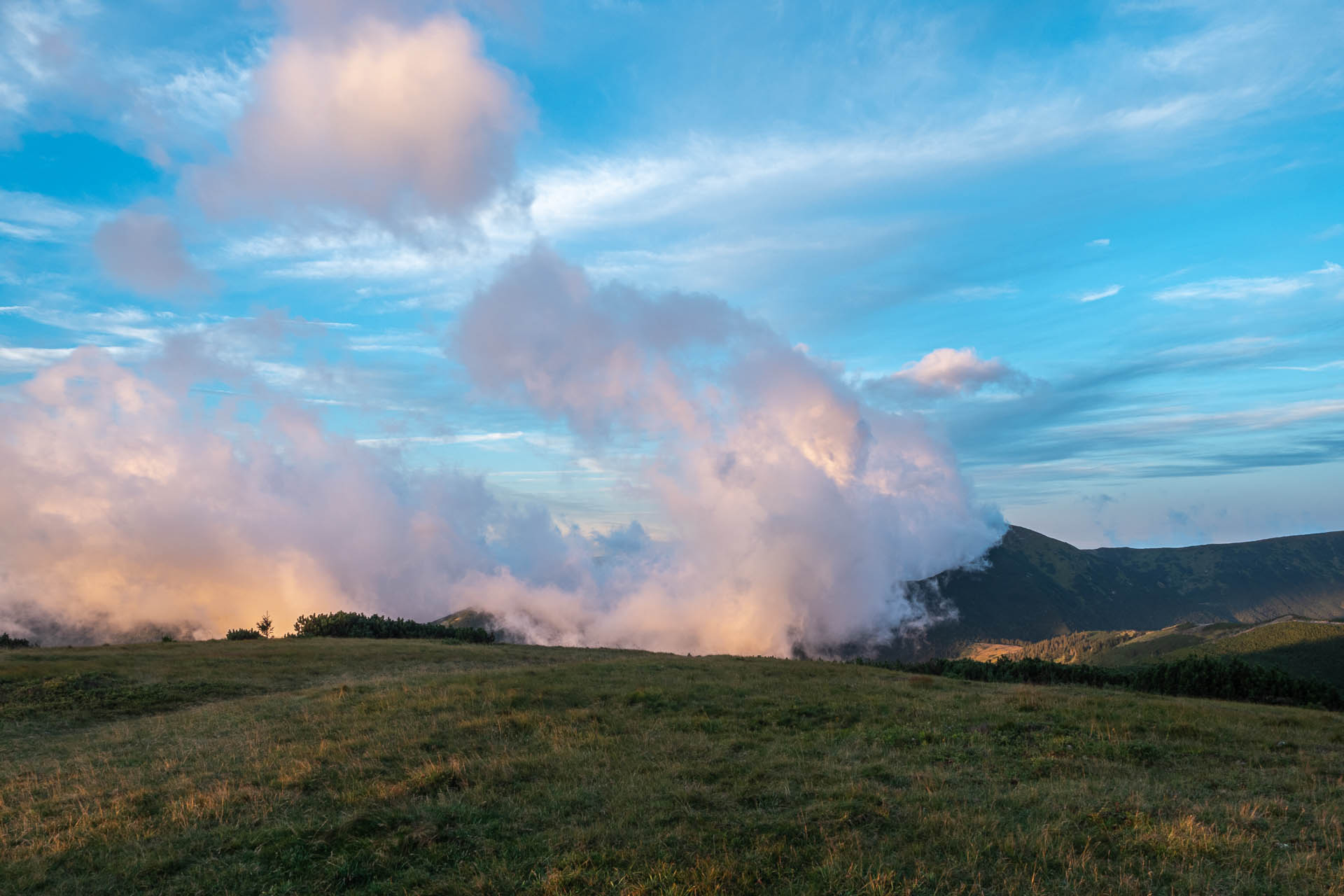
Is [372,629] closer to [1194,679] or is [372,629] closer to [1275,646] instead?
A: [1194,679]

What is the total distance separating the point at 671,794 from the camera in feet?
42.3

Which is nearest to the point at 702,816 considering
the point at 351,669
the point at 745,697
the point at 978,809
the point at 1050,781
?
the point at 978,809

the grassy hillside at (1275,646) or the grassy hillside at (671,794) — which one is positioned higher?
the grassy hillside at (671,794)

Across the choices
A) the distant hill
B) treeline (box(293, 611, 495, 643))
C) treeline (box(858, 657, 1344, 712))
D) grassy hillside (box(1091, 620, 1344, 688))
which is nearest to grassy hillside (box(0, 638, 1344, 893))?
treeline (box(858, 657, 1344, 712))

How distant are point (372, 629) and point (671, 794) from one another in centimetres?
6079

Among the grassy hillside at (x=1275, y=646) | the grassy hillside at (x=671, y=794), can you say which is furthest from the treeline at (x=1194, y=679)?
the grassy hillside at (x=1275, y=646)

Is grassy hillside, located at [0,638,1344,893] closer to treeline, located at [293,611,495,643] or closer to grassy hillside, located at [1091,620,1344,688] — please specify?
treeline, located at [293,611,495,643]

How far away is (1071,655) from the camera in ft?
630

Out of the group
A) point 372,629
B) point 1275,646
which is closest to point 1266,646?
point 1275,646

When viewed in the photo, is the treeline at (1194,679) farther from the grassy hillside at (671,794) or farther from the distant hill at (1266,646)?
the distant hill at (1266,646)

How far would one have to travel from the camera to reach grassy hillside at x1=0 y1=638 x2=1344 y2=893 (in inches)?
376

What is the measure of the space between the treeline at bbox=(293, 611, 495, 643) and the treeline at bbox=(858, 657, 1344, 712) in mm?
44911

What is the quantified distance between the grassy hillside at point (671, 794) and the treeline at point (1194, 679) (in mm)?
12372

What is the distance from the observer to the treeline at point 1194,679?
35.9 metres
